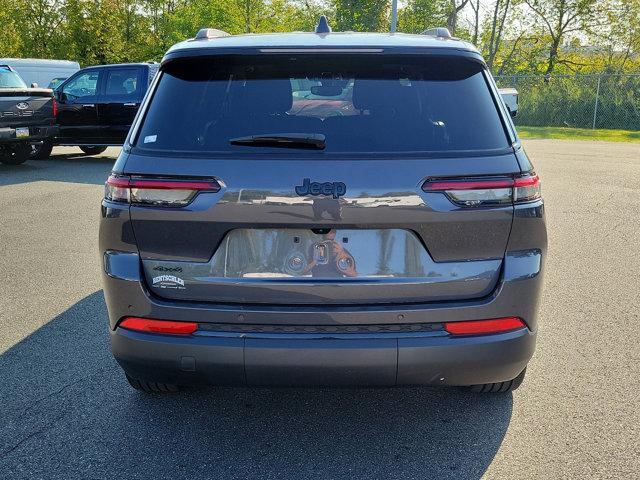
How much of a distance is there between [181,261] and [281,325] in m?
0.47

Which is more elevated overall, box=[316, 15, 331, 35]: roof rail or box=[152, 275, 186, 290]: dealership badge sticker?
box=[316, 15, 331, 35]: roof rail

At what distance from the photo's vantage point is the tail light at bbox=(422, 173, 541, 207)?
8.23ft

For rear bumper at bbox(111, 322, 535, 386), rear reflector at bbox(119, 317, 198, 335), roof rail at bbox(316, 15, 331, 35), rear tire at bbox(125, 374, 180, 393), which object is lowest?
rear tire at bbox(125, 374, 180, 393)

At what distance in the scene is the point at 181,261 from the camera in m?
2.58

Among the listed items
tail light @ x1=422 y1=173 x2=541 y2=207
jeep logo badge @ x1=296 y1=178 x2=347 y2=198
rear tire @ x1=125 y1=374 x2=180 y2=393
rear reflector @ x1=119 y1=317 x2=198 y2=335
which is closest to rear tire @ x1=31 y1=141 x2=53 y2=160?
rear tire @ x1=125 y1=374 x2=180 y2=393

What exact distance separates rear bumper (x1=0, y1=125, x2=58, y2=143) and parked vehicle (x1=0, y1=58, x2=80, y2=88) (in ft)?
36.8

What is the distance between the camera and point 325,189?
247 centimetres

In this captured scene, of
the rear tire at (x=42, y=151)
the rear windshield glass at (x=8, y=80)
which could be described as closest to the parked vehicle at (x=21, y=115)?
the rear windshield glass at (x=8, y=80)

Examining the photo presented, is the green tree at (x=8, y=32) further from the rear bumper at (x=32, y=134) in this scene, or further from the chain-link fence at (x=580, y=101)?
the rear bumper at (x=32, y=134)

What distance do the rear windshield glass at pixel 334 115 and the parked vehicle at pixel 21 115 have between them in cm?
1094

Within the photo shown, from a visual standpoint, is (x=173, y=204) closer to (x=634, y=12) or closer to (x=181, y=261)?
(x=181, y=261)

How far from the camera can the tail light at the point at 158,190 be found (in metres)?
2.52

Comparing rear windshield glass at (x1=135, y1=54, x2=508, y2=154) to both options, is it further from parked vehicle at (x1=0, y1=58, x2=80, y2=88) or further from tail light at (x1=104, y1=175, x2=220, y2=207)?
parked vehicle at (x1=0, y1=58, x2=80, y2=88)

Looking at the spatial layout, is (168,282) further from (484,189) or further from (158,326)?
(484,189)
